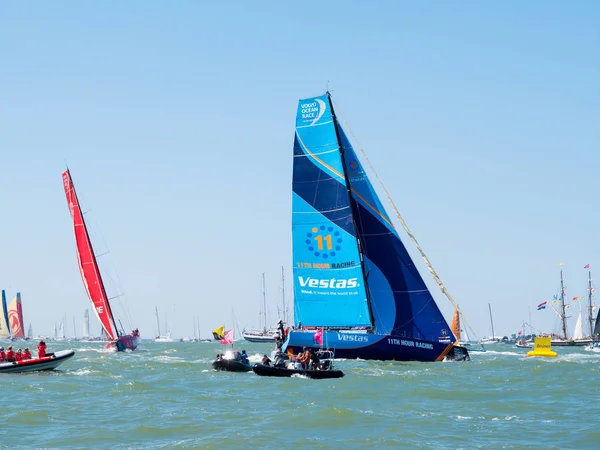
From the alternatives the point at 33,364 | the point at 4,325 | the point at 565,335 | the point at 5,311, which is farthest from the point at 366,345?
the point at 4,325

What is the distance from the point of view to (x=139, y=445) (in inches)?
882

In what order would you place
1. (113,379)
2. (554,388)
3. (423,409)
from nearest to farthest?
(423,409) → (554,388) → (113,379)

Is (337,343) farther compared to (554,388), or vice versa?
(337,343)

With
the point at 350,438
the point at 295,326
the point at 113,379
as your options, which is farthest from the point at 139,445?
the point at 295,326

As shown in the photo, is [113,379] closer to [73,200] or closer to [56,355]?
[56,355]

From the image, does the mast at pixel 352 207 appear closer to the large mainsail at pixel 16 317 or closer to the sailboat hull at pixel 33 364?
the sailboat hull at pixel 33 364

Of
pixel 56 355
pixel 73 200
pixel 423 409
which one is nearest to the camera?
pixel 423 409

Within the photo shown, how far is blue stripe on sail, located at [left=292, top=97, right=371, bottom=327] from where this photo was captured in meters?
48.1

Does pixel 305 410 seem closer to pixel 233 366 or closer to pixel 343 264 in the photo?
pixel 233 366

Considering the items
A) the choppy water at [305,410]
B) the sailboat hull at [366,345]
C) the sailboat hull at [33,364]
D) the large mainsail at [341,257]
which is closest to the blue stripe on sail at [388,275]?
the large mainsail at [341,257]

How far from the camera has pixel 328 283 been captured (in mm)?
48281

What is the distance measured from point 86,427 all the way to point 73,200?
52353mm

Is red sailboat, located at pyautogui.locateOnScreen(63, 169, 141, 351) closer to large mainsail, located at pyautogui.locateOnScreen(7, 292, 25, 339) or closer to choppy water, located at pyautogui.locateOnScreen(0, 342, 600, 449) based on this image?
choppy water, located at pyautogui.locateOnScreen(0, 342, 600, 449)

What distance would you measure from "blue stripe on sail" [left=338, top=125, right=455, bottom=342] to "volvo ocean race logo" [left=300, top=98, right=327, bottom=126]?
5.11 ft
